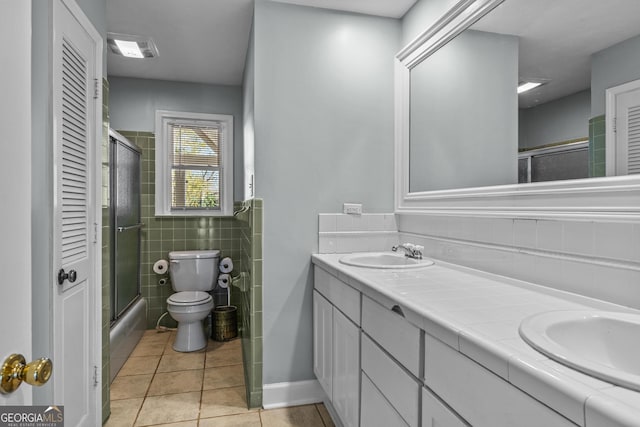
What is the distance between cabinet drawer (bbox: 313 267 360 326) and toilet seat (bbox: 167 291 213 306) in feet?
4.21

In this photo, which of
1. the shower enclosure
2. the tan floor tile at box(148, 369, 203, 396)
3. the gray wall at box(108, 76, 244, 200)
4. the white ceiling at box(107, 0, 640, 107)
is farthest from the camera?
the gray wall at box(108, 76, 244, 200)

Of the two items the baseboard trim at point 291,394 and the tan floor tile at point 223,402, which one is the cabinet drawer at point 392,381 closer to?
the baseboard trim at point 291,394

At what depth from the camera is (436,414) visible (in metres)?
0.98

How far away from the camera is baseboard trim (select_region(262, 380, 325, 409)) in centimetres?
218

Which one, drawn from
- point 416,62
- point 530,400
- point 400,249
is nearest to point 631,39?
point 530,400

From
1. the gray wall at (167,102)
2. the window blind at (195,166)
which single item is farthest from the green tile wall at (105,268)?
the window blind at (195,166)

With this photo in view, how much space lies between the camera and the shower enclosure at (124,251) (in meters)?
2.69

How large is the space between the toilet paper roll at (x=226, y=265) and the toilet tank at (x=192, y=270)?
125 mm

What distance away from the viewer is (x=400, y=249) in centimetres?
232

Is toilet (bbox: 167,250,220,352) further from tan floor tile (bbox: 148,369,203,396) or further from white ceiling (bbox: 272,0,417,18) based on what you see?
white ceiling (bbox: 272,0,417,18)

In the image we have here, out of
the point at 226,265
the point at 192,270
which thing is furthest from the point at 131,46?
the point at 226,265

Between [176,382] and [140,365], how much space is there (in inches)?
18.1

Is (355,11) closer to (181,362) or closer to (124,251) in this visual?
(124,251)

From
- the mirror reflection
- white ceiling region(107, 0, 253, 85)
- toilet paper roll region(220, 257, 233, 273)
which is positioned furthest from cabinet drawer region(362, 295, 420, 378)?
toilet paper roll region(220, 257, 233, 273)
